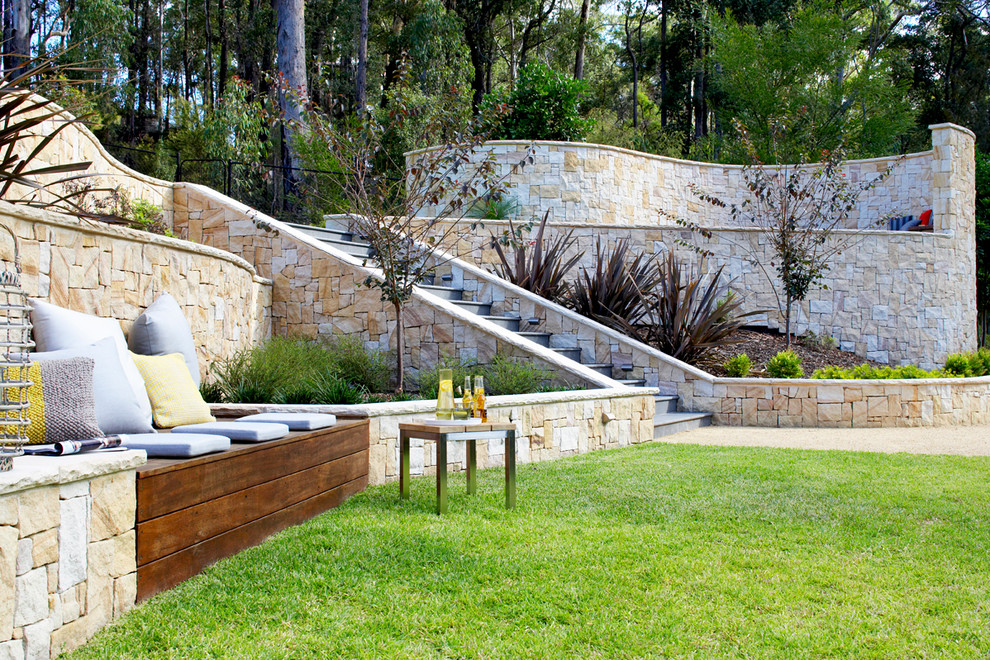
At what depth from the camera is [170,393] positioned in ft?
15.1

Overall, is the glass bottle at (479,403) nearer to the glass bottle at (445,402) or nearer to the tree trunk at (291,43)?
the glass bottle at (445,402)

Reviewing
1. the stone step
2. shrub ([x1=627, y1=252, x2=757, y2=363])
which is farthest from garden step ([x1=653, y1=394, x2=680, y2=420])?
the stone step

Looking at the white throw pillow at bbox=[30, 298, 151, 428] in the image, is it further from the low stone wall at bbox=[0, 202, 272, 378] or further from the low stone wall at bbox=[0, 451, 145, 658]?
the low stone wall at bbox=[0, 451, 145, 658]

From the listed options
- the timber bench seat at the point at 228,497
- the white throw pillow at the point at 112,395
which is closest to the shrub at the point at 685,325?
the timber bench seat at the point at 228,497

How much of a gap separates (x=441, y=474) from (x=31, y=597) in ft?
7.83

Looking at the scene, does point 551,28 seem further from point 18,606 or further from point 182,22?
point 18,606

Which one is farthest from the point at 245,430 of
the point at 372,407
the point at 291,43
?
the point at 291,43

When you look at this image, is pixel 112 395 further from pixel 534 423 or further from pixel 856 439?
pixel 856 439

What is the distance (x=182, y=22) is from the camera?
27.5 meters

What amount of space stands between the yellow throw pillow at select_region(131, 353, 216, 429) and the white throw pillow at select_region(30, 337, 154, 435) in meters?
0.36

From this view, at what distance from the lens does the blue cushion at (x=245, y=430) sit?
3992 millimetres

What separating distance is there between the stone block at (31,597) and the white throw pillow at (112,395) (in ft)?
5.10

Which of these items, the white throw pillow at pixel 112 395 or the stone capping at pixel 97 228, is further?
the stone capping at pixel 97 228

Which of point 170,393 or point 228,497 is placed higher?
point 170,393
